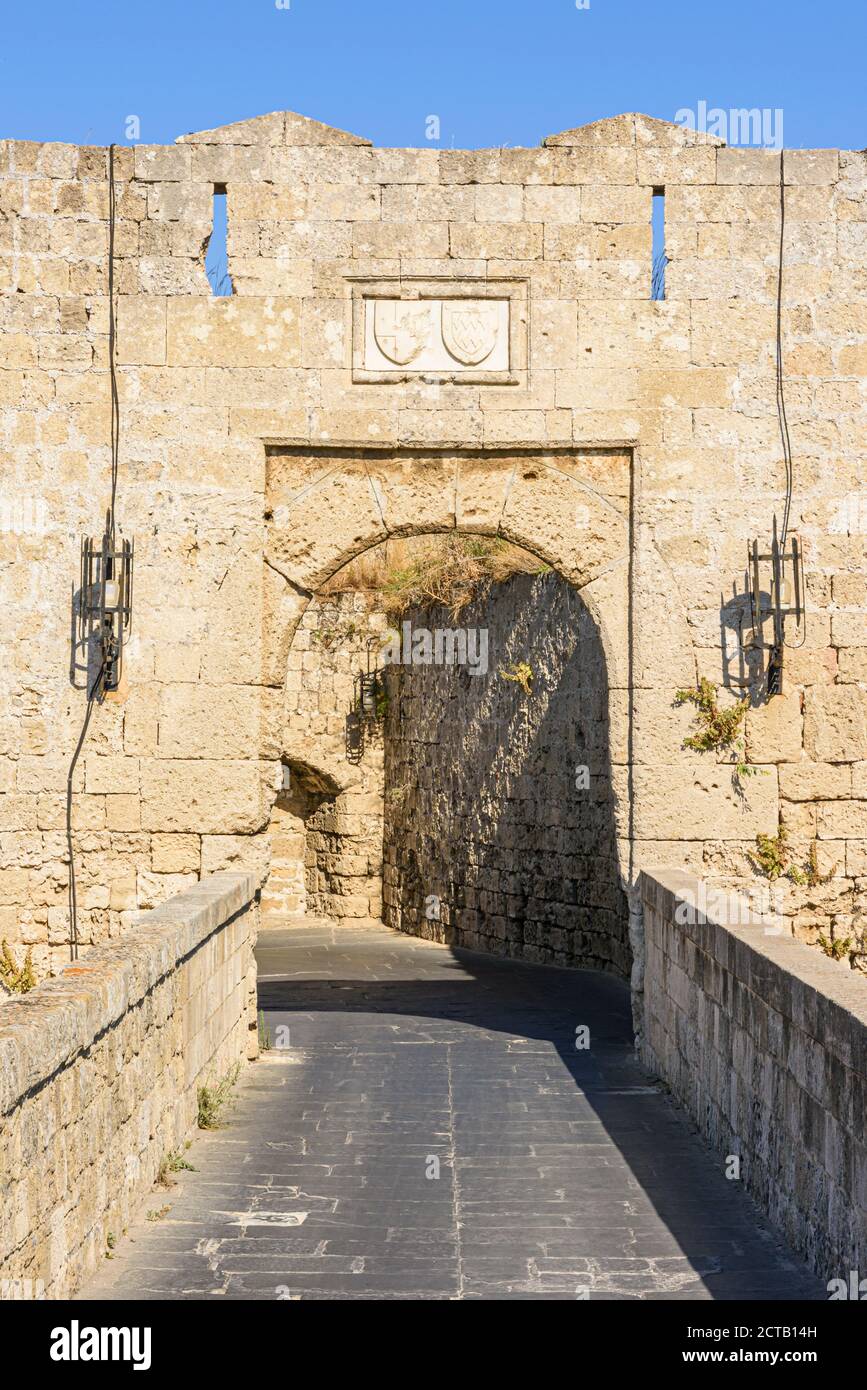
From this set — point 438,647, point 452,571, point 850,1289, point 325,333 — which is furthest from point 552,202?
point 438,647

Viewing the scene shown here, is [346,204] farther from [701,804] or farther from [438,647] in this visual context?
[438,647]

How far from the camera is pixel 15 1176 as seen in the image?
142 inches

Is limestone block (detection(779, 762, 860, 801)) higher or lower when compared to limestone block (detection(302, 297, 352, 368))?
lower

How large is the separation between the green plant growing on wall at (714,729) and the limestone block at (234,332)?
294 cm

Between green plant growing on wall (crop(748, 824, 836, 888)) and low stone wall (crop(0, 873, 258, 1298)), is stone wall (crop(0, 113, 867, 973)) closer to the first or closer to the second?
green plant growing on wall (crop(748, 824, 836, 888))

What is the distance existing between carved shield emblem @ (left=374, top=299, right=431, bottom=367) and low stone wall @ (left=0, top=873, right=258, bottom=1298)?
3.29 m

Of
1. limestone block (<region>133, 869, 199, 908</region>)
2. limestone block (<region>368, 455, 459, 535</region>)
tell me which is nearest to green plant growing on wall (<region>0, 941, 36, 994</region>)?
limestone block (<region>133, 869, 199, 908</region>)

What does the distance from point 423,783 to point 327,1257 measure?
1197 centimetres

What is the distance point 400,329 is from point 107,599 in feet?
7.35

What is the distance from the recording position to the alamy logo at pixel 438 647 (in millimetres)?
15648
